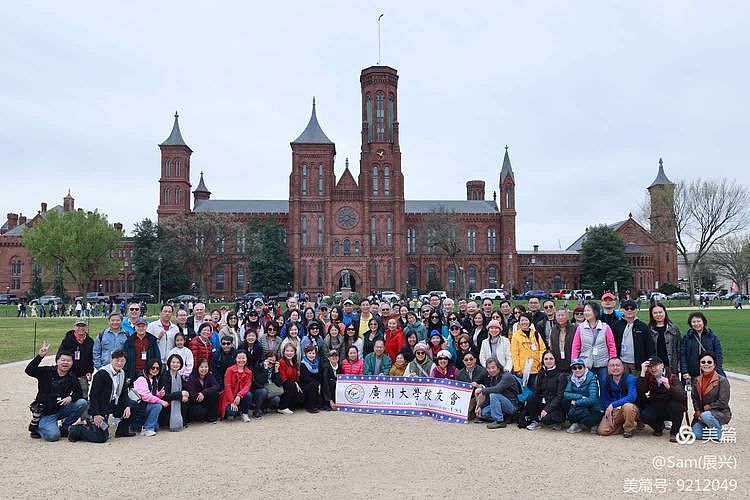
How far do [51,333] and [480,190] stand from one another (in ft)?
234

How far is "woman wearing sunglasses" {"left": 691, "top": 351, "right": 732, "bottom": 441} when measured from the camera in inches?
326

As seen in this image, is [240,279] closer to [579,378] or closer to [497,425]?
[497,425]

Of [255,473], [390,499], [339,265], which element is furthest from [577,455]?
[339,265]

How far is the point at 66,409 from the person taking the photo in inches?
350

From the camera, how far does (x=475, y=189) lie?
89562 mm

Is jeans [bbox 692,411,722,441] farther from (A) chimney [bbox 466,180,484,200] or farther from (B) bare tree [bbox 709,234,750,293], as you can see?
(A) chimney [bbox 466,180,484,200]

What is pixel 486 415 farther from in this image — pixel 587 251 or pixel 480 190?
pixel 480 190

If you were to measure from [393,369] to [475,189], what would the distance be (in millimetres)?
80812

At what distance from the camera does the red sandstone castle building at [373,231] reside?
6700 cm

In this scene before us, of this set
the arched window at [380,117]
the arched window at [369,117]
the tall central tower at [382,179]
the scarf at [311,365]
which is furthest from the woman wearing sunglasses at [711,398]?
the arched window at [380,117]

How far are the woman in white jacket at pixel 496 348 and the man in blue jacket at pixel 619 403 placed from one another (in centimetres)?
174

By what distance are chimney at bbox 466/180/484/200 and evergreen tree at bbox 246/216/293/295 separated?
35.6 meters

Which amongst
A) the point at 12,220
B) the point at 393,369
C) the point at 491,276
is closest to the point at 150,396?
the point at 393,369

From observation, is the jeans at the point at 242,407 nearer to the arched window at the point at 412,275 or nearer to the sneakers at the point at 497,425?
the sneakers at the point at 497,425
